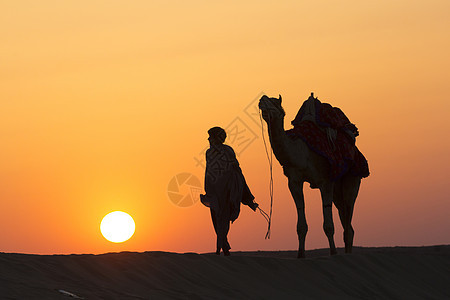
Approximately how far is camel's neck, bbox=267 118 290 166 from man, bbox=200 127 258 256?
1.01m

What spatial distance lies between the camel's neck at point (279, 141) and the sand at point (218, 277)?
2151mm

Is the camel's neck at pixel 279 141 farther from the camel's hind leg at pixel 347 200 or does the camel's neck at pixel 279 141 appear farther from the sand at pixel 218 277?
the camel's hind leg at pixel 347 200

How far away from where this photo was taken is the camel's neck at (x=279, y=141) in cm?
1783

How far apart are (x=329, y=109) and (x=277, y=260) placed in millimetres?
4467

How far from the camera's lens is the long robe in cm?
1716

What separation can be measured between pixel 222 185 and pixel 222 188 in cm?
6

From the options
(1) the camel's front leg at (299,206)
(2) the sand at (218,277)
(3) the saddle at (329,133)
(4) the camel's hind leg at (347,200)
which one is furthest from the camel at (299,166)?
(4) the camel's hind leg at (347,200)

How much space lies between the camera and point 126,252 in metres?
14.2

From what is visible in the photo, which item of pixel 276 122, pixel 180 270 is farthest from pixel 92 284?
pixel 276 122

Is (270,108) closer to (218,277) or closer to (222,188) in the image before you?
(222,188)

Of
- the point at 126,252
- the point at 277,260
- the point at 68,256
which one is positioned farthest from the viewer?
the point at 277,260

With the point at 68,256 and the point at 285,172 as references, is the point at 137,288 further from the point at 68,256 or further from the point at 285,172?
the point at 285,172

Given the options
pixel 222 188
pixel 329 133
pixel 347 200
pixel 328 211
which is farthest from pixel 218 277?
pixel 347 200

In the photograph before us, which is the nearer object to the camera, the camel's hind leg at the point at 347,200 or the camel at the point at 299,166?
the camel at the point at 299,166
